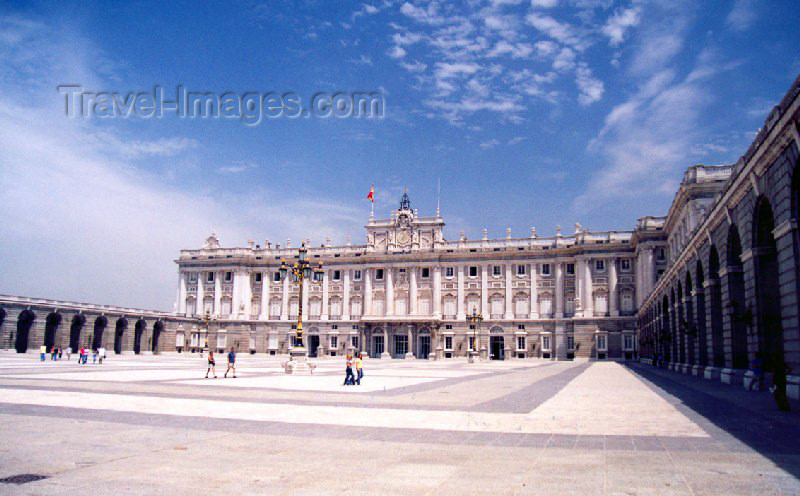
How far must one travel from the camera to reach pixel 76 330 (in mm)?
64562

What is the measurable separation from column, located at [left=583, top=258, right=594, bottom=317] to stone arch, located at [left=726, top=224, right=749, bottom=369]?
52.0m

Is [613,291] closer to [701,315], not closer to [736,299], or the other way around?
[701,315]

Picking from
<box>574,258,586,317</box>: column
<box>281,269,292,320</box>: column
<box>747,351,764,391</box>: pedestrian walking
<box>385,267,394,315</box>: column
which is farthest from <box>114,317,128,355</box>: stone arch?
<box>747,351,764,391</box>: pedestrian walking

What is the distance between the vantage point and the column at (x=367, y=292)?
8549 cm

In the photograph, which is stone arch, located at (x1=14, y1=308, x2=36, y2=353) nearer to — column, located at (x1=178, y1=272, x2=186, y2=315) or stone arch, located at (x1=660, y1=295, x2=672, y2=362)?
column, located at (x1=178, y1=272, x2=186, y2=315)

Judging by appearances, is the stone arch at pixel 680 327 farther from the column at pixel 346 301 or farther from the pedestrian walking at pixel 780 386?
the column at pixel 346 301

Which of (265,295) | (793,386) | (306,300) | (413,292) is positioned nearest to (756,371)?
(793,386)

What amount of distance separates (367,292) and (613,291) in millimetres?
31837

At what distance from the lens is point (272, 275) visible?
9106 cm

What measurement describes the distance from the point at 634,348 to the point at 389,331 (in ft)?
99.5

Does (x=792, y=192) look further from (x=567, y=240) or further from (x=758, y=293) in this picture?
(x=567, y=240)

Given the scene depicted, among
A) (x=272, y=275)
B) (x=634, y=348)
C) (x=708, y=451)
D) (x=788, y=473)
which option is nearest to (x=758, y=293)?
(x=708, y=451)

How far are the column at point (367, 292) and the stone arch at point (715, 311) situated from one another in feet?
198

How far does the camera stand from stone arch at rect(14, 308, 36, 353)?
190ft
